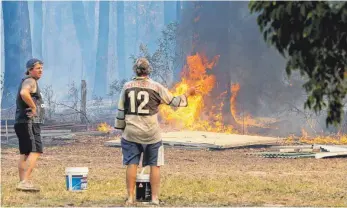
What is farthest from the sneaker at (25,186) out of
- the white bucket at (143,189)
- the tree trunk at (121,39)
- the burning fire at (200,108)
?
the tree trunk at (121,39)

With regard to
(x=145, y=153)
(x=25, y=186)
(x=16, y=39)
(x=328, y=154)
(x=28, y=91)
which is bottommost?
(x=25, y=186)

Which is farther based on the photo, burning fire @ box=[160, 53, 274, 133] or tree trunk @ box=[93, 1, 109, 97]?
tree trunk @ box=[93, 1, 109, 97]

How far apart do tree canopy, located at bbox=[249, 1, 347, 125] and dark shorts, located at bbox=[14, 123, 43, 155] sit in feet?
16.9

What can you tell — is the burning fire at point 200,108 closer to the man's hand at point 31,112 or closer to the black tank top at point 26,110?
the black tank top at point 26,110

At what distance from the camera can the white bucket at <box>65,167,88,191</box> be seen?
12047 millimetres

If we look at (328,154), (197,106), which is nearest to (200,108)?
(197,106)

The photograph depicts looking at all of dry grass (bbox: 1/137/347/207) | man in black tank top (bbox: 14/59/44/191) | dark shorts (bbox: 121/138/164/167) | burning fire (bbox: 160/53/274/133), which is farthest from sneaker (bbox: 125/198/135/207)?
burning fire (bbox: 160/53/274/133)

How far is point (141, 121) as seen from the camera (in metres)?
10.6

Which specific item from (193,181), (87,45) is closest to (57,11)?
(87,45)

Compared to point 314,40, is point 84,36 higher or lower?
higher

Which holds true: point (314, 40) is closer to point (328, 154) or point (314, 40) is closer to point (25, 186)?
point (25, 186)

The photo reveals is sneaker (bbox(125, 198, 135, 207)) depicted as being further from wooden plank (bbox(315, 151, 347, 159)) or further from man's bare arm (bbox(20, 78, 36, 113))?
wooden plank (bbox(315, 151, 347, 159))

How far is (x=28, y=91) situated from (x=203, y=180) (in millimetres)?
3671

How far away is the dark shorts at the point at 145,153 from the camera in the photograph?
35.0 ft
